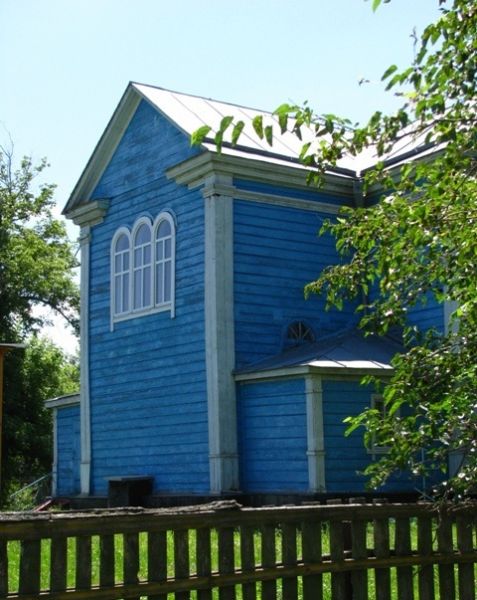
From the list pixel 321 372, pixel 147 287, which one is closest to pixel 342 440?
pixel 321 372

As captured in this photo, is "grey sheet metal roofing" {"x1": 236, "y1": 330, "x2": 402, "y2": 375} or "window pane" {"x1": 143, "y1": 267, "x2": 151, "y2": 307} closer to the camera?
"grey sheet metal roofing" {"x1": 236, "y1": 330, "x2": 402, "y2": 375}

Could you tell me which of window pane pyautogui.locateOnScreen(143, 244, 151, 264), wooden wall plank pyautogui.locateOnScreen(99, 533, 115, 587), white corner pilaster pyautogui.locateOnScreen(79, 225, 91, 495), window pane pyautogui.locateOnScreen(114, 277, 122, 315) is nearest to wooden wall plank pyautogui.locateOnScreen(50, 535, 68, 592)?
wooden wall plank pyautogui.locateOnScreen(99, 533, 115, 587)

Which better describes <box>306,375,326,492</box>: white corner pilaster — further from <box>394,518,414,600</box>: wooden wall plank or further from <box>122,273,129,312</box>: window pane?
<box>394,518,414,600</box>: wooden wall plank

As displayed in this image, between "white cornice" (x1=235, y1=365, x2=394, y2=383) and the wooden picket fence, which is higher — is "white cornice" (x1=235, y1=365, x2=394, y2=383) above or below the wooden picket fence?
above

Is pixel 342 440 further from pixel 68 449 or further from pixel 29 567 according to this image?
pixel 29 567

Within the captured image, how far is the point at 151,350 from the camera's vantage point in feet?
63.5

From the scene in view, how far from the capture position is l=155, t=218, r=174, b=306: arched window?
1892 cm

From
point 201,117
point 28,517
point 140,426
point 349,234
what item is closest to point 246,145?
point 201,117

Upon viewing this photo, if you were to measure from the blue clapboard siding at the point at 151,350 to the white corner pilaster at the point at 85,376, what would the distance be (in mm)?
161

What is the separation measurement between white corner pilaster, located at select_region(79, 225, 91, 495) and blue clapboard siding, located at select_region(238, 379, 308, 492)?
4588 mm

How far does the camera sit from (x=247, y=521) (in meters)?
6.42

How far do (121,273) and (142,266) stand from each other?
2.55ft

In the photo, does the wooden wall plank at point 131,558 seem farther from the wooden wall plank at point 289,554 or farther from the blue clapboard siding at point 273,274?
the blue clapboard siding at point 273,274

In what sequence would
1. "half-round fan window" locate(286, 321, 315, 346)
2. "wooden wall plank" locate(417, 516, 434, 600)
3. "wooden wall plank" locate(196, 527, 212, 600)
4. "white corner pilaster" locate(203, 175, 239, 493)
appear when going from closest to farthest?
"wooden wall plank" locate(196, 527, 212, 600) < "wooden wall plank" locate(417, 516, 434, 600) < "white corner pilaster" locate(203, 175, 239, 493) < "half-round fan window" locate(286, 321, 315, 346)
